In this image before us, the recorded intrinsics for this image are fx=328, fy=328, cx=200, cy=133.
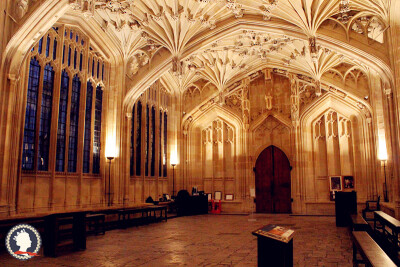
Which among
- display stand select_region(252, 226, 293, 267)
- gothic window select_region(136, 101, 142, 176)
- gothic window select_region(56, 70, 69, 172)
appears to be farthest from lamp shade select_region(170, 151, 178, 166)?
display stand select_region(252, 226, 293, 267)

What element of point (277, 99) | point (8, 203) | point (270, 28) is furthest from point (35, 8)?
point (277, 99)

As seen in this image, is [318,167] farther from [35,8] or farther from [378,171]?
[35,8]

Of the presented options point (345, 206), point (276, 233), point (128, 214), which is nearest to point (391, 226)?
point (276, 233)

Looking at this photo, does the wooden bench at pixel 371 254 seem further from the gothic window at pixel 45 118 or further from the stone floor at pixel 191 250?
the gothic window at pixel 45 118

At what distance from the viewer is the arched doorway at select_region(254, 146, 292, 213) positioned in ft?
54.5

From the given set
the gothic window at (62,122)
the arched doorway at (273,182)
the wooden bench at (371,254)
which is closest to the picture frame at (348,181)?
the arched doorway at (273,182)

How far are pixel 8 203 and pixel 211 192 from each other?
11017 millimetres

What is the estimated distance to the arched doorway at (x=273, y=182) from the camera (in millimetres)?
16609

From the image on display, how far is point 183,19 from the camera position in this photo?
1262 centimetres

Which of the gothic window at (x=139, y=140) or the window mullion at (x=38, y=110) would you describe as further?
the gothic window at (x=139, y=140)

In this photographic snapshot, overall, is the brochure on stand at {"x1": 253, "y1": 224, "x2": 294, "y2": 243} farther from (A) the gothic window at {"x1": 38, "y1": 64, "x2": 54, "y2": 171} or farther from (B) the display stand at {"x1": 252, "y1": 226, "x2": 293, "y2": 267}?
(A) the gothic window at {"x1": 38, "y1": 64, "x2": 54, "y2": 171}

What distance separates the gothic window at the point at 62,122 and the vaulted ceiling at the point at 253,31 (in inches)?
105

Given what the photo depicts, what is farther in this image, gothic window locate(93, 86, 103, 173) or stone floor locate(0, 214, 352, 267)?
gothic window locate(93, 86, 103, 173)

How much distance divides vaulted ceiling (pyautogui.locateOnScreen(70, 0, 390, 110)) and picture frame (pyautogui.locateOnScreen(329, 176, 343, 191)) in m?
4.07
